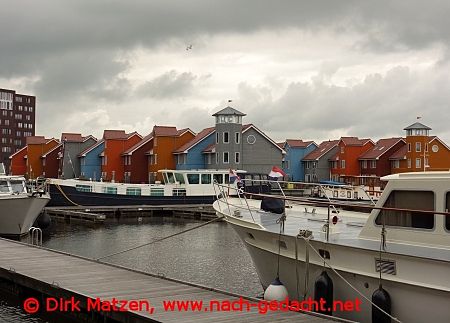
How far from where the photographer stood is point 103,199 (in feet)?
168

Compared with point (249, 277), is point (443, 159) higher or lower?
higher

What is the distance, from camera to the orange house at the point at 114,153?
73438 millimetres

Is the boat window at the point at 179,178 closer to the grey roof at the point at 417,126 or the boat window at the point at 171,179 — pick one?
the boat window at the point at 171,179

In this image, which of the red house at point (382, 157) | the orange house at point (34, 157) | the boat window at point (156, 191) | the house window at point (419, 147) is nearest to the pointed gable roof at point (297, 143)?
the red house at point (382, 157)

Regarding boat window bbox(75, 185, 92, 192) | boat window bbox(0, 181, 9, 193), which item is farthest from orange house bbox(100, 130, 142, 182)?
boat window bbox(0, 181, 9, 193)

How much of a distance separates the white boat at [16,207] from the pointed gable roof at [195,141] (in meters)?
33.7

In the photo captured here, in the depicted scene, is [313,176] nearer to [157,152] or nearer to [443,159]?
[443,159]

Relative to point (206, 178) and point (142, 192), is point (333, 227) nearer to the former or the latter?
point (206, 178)

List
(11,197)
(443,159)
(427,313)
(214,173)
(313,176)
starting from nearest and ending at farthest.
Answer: (427,313)
(11,197)
(214,173)
(443,159)
(313,176)

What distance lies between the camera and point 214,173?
49656 millimetres

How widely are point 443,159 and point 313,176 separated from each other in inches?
733

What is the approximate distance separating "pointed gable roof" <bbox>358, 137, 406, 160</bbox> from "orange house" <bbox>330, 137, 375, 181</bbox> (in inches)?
30.4

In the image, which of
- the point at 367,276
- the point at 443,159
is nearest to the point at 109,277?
the point at 367,276

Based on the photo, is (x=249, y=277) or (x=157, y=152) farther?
(x=157, y=152)
